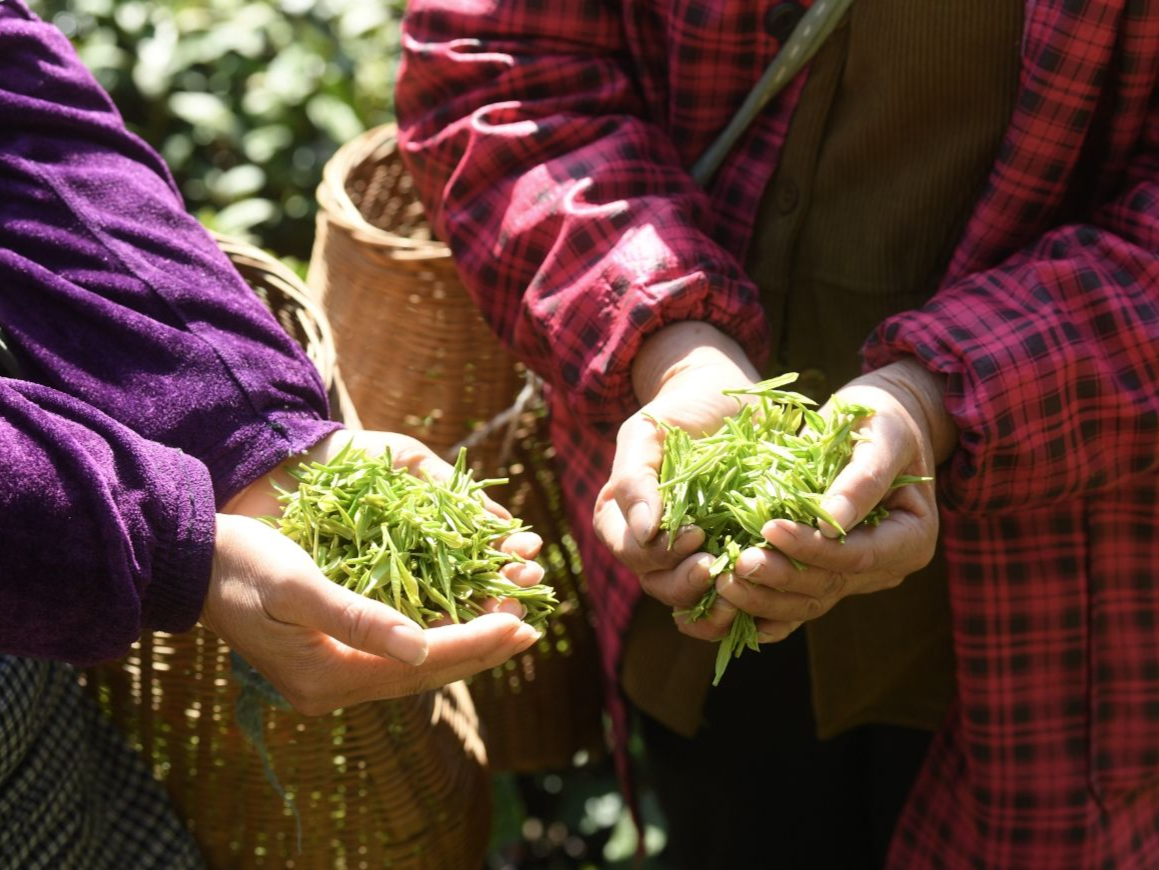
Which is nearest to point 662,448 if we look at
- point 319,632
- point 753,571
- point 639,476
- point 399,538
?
point 639,476

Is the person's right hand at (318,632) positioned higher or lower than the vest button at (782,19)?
lower

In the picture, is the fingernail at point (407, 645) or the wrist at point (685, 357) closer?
the fingernail at point (407, 645)

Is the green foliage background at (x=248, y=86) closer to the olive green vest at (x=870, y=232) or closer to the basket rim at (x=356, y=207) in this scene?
the basket rim at (x=356, y=207)

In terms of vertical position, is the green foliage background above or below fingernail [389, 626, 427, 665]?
below

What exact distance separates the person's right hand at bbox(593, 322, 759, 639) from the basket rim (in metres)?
0.47

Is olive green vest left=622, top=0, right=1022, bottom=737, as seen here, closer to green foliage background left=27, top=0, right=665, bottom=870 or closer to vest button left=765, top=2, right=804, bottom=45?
vest button left=765, top=2, right=804, bottom=45

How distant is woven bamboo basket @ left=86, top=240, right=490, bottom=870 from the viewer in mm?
1691

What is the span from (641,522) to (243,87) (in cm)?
231

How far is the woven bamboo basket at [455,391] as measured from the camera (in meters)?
2.08

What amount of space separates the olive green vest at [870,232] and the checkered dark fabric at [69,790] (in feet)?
2.18

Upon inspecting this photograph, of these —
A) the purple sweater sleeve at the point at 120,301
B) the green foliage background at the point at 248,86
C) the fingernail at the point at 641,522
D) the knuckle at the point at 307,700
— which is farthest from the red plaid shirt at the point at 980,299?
the green foliage background at the point at 248,86

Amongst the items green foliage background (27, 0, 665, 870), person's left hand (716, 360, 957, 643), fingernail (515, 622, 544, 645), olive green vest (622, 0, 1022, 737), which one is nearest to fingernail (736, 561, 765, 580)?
person's left hand (716, 360, 957, 643)

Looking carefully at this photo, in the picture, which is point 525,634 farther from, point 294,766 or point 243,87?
point 243,87

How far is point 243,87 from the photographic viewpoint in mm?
3299
